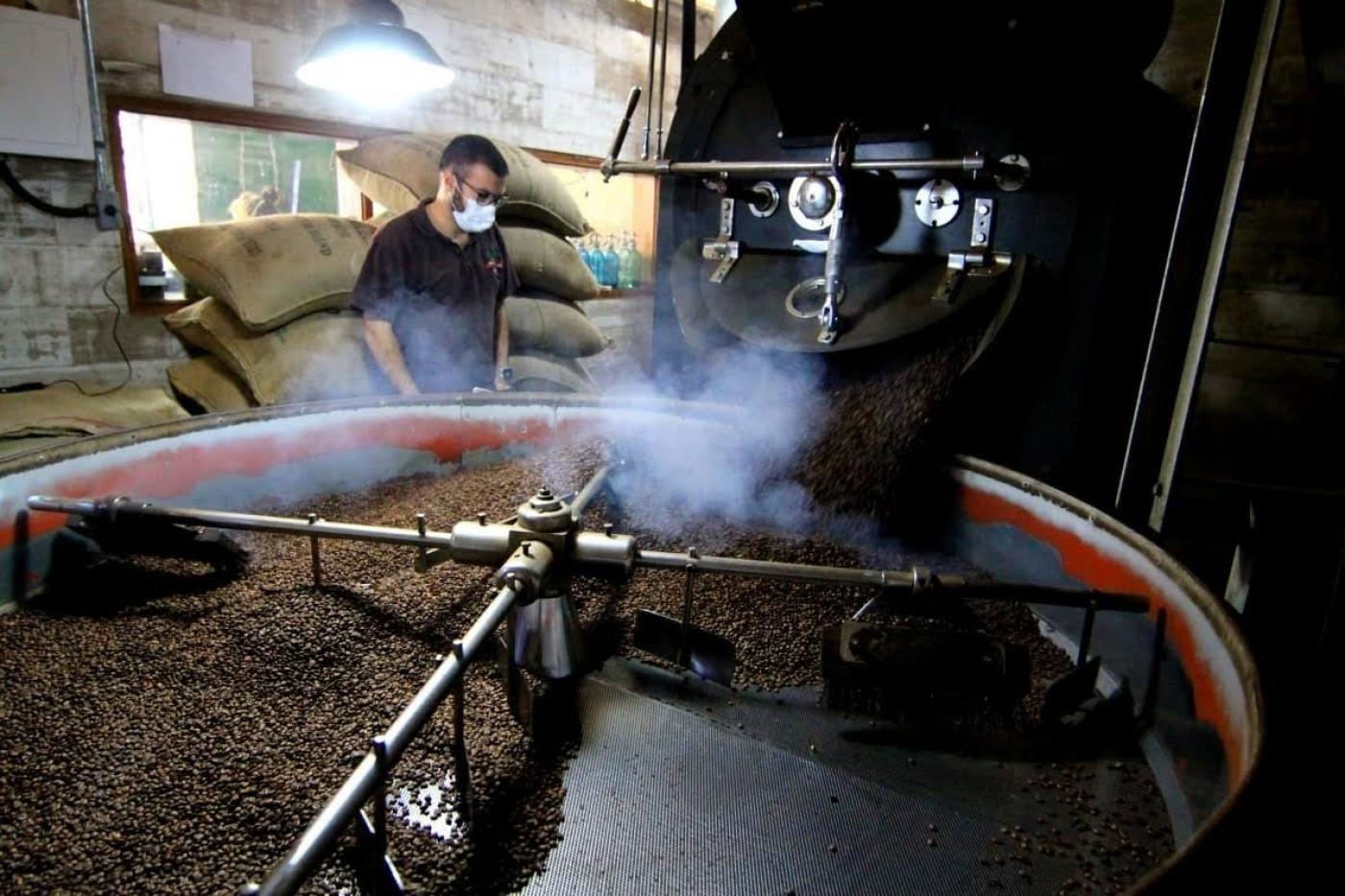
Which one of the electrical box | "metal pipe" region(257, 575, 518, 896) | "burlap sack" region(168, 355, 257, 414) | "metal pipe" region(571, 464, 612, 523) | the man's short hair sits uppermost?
the electrical box

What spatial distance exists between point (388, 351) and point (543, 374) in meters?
0.79

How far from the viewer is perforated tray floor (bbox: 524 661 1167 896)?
780mm

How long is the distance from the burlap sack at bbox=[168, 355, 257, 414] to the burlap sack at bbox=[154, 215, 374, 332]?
25 centimetres

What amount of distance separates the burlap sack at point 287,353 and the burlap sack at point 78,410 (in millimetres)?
268

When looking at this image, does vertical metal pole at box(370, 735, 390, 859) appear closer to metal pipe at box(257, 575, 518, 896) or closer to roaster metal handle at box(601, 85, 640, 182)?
metal pipe at box(257, 575, 518, 896)

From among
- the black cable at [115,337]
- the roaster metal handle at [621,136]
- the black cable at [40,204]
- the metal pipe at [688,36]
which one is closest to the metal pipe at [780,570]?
the roaster metal handle at [621,136]

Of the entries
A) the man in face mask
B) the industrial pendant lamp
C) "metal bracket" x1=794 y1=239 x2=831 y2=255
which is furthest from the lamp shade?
"metal bracket" x1=794 y1=239 x2=831 y2=255

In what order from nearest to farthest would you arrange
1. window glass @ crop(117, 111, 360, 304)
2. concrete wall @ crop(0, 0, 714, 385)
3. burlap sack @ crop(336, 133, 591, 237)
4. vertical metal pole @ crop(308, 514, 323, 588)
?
vertical metal pole @ crop(308, 514, 323, 588)
concrete wall @ crop(0, 0, 714, 385)
burlap sack @ crop(336, 133, 591, 237)
window glass @ crop(117, 111, 360, 304)

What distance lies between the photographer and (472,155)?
8.39 feet

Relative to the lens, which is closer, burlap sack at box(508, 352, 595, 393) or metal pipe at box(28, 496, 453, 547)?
metal pipe at box(28, 496, 453, 547)

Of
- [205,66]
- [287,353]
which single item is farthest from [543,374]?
[205,66]

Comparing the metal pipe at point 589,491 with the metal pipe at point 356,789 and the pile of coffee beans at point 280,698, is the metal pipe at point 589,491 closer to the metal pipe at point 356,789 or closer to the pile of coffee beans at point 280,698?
the pile of coffee beans at point 280,698

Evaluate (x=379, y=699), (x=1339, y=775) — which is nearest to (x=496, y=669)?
(x=379, y=699)

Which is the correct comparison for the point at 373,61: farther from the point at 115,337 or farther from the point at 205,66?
the point at 115,337
